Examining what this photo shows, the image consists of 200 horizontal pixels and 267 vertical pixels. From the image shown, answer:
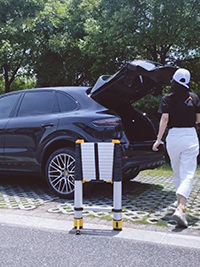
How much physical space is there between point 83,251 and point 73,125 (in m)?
2.45

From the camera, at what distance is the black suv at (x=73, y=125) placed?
5453mm

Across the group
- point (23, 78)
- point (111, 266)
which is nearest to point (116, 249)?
point (111, 266)

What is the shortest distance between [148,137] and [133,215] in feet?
5.94

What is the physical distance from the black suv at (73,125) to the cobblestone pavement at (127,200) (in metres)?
0.37

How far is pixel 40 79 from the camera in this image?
18984 mm

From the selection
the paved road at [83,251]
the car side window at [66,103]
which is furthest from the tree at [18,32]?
the paved road at [83,251]

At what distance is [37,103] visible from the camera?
6215 millimetres

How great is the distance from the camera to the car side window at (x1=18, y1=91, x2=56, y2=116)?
6066 millimetres

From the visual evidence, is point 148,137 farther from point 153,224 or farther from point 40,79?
point 40,79

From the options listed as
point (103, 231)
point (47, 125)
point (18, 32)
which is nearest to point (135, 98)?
point (47, 125)

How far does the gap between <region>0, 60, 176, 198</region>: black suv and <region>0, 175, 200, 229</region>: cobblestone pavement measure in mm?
367

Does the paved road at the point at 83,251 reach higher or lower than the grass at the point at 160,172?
higher

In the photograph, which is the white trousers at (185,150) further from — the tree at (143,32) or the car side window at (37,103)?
the tree at (143,32)

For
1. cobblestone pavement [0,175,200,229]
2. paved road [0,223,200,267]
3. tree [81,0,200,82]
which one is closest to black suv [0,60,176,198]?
cobblestone pavement [0,175,200,229]
